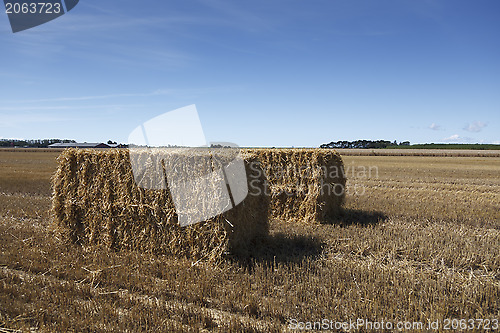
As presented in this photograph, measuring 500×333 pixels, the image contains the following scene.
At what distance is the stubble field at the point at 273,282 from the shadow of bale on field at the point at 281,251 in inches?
0.9

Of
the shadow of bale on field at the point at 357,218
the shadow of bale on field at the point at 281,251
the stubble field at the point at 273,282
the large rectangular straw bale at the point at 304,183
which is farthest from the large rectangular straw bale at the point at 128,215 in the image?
the shadow of bale on field at the point at 357,218

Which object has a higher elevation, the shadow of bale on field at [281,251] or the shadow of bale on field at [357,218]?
the shadow of bale on field at [357,218]

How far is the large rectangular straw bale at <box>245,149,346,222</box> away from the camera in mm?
9750

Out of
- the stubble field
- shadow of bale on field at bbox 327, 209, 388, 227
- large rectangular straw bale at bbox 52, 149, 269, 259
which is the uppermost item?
large rectangular straw bale at bbox 52, 149, 269, 259

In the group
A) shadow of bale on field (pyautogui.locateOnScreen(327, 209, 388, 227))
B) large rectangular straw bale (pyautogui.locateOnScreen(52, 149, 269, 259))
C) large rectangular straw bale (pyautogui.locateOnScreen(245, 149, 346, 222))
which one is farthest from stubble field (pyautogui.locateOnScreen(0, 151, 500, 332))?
large rectangular straw bale (pyautogui.locateOnScreen(245, 149, 346, 222))

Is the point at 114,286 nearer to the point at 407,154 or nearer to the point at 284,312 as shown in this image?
the point at 284,312

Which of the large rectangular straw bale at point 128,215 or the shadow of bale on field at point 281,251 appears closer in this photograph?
the shadow of bale on field at point 281,251

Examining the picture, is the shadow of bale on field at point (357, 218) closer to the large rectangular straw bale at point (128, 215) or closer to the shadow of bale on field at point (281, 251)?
the shadow of bale on field at point (281, 251)

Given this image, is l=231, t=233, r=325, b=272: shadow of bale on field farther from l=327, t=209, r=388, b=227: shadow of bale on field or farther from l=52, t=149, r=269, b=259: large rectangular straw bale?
l=327, t=209, r=388, b=227: shadow of bale on field

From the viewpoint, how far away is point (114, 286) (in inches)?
214

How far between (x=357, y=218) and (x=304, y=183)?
1820mm

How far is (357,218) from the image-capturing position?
9.98 metres

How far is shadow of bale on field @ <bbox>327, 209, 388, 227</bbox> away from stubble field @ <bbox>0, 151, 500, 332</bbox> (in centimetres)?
22

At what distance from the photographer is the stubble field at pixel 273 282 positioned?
14.3 ft
